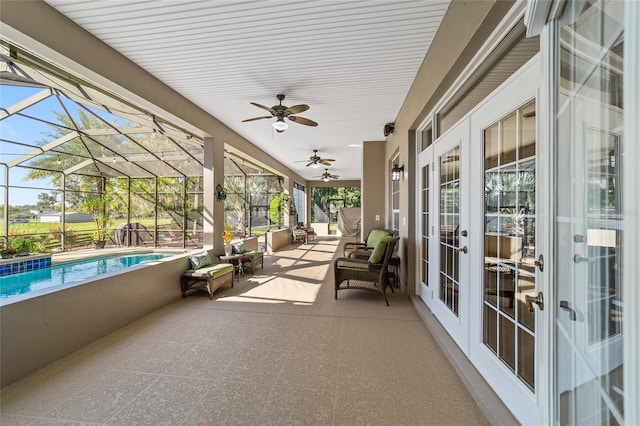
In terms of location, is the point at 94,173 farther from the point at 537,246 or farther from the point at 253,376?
the point at 537,246

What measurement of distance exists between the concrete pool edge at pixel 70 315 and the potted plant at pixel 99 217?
19.2ft

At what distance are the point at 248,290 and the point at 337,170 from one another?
7114 mm

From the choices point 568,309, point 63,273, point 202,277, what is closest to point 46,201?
point 63,273

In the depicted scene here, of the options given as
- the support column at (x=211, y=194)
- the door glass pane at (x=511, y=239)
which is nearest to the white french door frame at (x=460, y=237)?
the door glass pane at (x=511, y=239)

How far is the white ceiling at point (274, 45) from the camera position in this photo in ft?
7.03

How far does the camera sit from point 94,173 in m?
7.51

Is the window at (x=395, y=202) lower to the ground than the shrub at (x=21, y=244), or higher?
higher

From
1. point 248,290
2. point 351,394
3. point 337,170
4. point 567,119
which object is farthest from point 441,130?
point 337,170

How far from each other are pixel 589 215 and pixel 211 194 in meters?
4.74

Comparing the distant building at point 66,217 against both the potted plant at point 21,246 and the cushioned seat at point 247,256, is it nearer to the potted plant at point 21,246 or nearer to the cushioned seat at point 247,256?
the potted plant at point 21,246

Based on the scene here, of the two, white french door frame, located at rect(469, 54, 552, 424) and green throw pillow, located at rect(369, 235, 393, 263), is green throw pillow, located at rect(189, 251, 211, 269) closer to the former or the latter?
green throw pillow, located at rect(369, 235, 393, 263)

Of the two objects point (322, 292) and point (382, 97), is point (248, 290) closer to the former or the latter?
point (322, 292)

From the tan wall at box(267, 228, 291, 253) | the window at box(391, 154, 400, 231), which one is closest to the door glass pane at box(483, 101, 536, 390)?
the window at box(391, 154, 400, 231)
